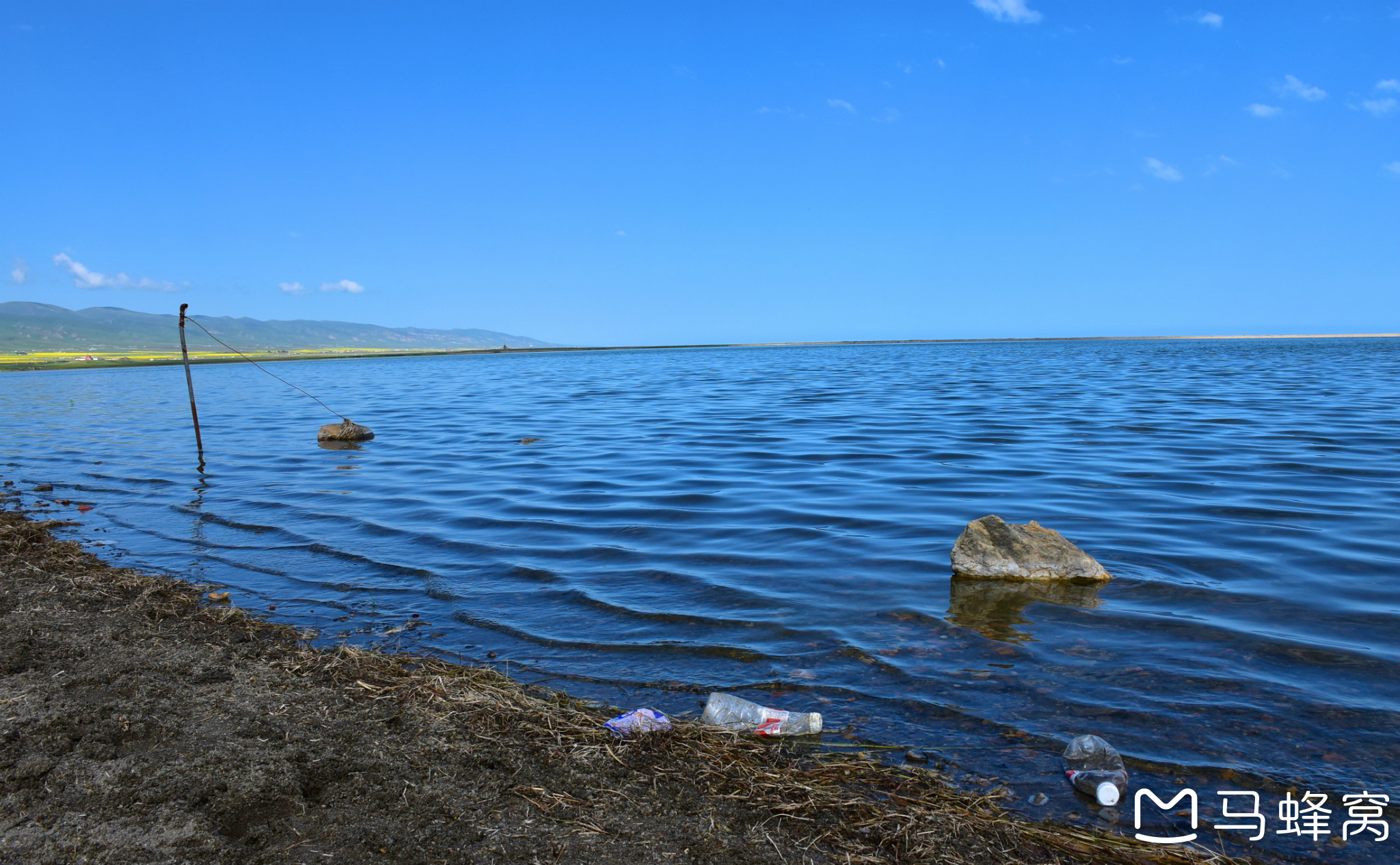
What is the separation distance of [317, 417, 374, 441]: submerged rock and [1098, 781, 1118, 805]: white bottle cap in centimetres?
1809

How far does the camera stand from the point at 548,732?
4.24 m

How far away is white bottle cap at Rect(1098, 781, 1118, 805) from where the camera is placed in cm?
387

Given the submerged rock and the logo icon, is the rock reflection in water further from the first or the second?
the submerged rock

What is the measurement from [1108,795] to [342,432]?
1842 centimetres

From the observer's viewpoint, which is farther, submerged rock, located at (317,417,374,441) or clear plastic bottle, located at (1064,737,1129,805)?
submerged rock, located at (317,417,374,441)

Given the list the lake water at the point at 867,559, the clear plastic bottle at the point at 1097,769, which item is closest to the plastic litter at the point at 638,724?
the lake water at the point at 867,559

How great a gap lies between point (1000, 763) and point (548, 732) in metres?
2.33

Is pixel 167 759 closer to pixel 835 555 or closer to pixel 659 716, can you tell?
pixel 659 716

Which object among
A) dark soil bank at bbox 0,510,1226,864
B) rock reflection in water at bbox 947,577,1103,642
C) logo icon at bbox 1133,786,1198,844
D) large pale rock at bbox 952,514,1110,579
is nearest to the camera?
dark soil bank at bbox 0,510,1226,864

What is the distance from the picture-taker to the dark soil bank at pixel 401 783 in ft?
10.6

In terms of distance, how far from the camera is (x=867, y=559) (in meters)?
8.48

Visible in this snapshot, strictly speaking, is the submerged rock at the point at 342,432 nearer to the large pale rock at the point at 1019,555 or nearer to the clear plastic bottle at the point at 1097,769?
the large pale rock at the point at 1019,555

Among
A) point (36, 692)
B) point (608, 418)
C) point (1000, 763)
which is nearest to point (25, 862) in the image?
point (36, 692)

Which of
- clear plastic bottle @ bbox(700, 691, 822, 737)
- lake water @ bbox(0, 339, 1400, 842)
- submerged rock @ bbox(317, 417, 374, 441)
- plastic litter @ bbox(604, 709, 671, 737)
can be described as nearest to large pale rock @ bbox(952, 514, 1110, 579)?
lake water @ bbox(0, 339, 1400, 842)
